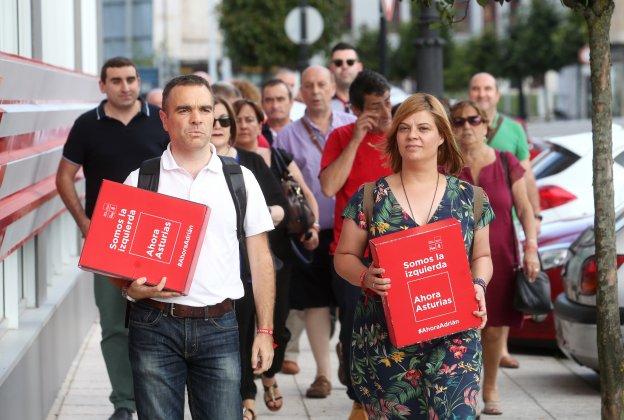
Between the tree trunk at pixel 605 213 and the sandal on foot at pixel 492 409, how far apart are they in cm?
244

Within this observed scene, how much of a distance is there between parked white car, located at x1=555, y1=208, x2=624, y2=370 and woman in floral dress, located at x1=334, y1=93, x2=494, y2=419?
2.85 m

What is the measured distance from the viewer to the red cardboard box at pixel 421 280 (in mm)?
4965

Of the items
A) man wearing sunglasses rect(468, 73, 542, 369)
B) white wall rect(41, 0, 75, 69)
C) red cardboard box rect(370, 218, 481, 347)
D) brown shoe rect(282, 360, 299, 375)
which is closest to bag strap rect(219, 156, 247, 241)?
red cardboard box rect(370, 218, 481, 347)

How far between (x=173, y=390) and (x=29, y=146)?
3.08m

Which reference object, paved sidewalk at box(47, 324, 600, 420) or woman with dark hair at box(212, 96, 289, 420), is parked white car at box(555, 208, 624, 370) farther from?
woman with dark hair at box(212, 96, 289, 420)

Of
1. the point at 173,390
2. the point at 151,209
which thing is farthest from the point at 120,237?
the point at 173,390

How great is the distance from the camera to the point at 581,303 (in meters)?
8.23

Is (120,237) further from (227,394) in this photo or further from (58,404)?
(58,404)

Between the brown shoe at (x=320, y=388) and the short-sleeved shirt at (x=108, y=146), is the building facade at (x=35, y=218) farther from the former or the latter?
the brown shoe at (x=320, y=388)

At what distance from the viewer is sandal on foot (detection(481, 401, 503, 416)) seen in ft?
26.5

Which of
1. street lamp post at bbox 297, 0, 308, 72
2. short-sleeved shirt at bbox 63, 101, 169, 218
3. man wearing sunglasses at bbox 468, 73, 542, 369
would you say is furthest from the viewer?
street lamp post at bbox 297, 0, 308, 72

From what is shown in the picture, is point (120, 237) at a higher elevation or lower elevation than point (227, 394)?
higher

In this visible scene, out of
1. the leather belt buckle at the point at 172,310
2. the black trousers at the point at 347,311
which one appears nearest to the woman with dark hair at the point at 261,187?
the black trousers at the point at 347,311

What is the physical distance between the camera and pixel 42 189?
8281mm
